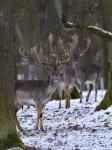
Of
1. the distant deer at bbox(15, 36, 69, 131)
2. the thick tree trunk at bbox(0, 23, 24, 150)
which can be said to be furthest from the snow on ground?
the thick tree trunk at bbox(0, 23, 24, 150)

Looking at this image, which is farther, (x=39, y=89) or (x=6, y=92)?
(x=39, y=89)

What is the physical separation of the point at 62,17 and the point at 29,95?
10.5 feet

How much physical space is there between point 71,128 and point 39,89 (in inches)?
61.1

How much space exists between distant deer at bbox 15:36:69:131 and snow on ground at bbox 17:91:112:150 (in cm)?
56

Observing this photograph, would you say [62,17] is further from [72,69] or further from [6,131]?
[6,131]

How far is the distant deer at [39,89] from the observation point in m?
13.0

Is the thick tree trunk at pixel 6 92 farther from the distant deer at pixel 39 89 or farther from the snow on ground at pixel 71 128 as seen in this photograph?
the distant deer at pixel 39 89

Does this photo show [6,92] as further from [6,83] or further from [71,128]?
[71,128]

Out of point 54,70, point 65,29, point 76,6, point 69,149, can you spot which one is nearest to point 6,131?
point 69,149

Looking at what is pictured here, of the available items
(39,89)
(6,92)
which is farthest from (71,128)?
(6,92)

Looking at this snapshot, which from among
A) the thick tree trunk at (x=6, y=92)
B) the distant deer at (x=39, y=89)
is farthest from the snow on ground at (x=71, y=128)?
the thick tree trunk at (x=6, y=92)

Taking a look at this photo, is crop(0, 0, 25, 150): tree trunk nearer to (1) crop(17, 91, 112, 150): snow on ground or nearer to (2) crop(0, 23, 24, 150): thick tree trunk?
(2) crop(0, 23, 24, 150): thick tree trunk

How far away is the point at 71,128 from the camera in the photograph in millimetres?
12188

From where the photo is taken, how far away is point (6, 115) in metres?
9.93
